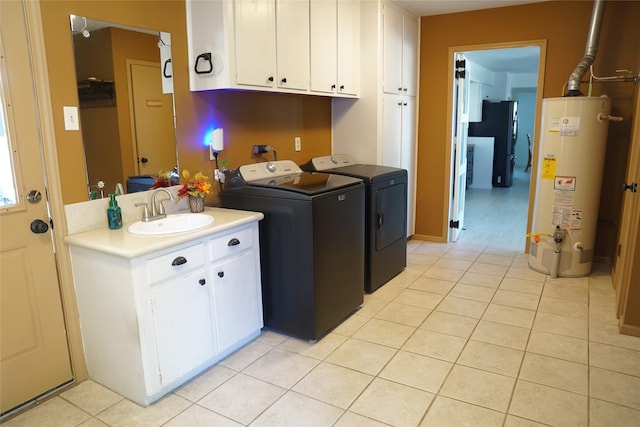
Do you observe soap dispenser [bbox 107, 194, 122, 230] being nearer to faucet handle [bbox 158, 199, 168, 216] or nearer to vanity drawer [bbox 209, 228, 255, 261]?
faucet handle [bbox 158, 199, 168, 216]

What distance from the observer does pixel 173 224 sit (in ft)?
8.04

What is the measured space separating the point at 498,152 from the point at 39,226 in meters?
8.21

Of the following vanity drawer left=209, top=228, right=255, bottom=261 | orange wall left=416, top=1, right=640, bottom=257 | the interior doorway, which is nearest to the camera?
vanity drawer left=209, top=228, right=255, bottom=261

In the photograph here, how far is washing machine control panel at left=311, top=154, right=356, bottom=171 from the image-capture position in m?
3.62

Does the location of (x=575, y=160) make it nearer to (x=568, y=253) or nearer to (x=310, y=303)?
(x=568, y=253)

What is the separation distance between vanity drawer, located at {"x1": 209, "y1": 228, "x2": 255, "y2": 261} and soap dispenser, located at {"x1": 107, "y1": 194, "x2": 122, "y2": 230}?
1.61 feet

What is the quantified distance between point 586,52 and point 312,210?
9.37 feet

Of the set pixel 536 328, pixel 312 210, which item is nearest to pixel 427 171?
pixel 536 328

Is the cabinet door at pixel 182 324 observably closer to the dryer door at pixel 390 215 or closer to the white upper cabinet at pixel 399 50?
the dryer door at pixel 390 215

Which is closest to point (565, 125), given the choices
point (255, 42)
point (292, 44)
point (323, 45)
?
point (323, 45)

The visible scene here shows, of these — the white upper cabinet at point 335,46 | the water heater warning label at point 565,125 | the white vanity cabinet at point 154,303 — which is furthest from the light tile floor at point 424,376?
the white upper cabinet at point 335,46

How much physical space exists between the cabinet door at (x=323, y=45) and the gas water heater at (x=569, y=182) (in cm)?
180


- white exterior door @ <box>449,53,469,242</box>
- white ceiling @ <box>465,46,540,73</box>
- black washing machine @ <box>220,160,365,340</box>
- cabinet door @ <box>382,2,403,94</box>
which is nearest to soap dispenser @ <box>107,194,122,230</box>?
black washing machine @ <box>220,160,365,340</box>

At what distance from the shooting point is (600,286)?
11.5 feet
